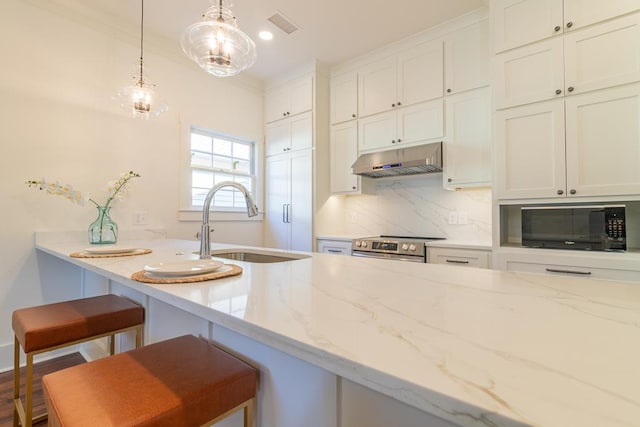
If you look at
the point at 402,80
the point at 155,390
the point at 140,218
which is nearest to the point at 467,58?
the point at 402,80

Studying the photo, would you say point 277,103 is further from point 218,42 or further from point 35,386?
point 35,386

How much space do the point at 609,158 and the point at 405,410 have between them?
2.25 m

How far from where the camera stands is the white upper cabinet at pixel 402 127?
287 centimetres

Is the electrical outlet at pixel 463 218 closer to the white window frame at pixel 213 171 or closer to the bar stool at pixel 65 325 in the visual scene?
the white window frame at pixel 213 171

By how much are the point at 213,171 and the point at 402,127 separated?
84.9 inches

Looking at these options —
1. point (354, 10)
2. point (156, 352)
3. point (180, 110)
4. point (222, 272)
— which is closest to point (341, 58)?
point (354, 10)

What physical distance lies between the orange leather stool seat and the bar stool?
57 cm

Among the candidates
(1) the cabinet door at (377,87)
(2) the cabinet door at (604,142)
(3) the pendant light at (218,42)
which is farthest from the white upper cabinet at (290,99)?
(2) the cabinet door at (604,142)

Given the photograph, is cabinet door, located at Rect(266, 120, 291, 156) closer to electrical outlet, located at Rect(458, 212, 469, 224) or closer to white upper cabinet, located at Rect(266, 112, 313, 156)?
white upper cabinet, located at Rect(266, 112, 313, 156)

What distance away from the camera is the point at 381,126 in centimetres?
322

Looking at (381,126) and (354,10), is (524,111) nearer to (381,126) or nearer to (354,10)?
(381,126)

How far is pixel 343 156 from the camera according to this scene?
139 inches

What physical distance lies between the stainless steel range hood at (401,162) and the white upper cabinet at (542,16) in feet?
3.03

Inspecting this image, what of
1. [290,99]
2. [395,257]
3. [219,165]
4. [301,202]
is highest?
[290,99]
